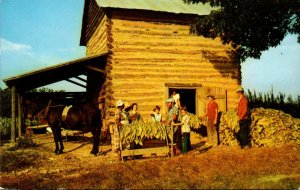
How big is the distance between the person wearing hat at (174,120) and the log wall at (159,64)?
3845 mm

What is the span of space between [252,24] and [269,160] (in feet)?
18.2

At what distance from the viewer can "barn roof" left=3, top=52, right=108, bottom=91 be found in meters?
14.2

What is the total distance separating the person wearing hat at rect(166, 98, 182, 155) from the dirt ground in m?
0.65

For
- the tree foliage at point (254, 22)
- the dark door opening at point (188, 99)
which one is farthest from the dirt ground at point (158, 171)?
the dark door opening at point (188, 99)

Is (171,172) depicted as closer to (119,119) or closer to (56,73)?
(119,119)

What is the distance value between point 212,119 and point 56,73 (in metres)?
7.00

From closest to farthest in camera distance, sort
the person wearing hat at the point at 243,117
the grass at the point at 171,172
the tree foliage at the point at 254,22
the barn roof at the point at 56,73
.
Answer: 1. the grass at the point at 171,172
2. the person wearing hat at the point at 243,117
3. the tree foliage at the point at 254,22
4. the barn roof at the point at 56,73

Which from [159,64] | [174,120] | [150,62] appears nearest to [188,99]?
[159,64]

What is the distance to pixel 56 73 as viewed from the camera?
15.9 meters

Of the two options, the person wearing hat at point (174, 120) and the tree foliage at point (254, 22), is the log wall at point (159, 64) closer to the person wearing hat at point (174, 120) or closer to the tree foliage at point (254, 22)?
the tree foliage at point (254, 22)

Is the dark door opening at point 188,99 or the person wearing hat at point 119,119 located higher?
the dark door opening at point 188,99

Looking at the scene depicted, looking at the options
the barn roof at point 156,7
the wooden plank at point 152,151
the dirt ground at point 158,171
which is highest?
the barn roof at point 156,7

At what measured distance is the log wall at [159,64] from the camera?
1534cm

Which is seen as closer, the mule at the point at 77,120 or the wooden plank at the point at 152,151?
the wooden plank at the point at 152,151
